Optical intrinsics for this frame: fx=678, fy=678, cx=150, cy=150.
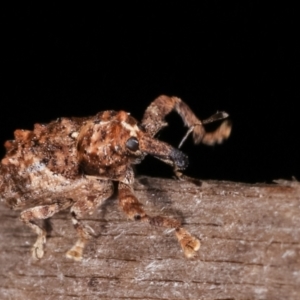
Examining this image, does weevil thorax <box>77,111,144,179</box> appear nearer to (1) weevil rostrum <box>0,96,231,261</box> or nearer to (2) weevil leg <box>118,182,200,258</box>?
(1) weevil rostrum <box>0,96,231,261</box>

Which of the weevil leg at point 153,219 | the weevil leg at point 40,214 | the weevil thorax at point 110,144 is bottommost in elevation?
the weevil leg at point 40,214

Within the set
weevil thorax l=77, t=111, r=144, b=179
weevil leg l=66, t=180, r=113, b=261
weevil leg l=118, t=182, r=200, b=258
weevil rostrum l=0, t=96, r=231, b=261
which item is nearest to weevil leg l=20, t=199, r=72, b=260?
weevil rostrum l=0, t=96, r=231, b=261

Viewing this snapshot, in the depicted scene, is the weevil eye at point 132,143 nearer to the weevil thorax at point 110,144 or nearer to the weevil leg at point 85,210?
the weevil thorax at point 110,144

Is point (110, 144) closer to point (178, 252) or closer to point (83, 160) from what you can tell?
point (83, 160)

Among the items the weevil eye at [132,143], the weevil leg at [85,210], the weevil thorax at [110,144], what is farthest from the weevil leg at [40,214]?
the weevil eye at [132,143]

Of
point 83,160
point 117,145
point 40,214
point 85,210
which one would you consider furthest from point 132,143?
point 40,214

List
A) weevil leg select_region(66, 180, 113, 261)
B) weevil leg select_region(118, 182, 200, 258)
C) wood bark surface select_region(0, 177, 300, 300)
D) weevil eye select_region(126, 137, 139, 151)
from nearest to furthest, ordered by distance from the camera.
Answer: wood bark surface select_region(0, 177, 300, 300)
weevil leg select_region(118, 182, 200, 258)
weevil leg select_region(66, 180, 113, 261)
weevil eye select_region(126, 137, 139, 151)
